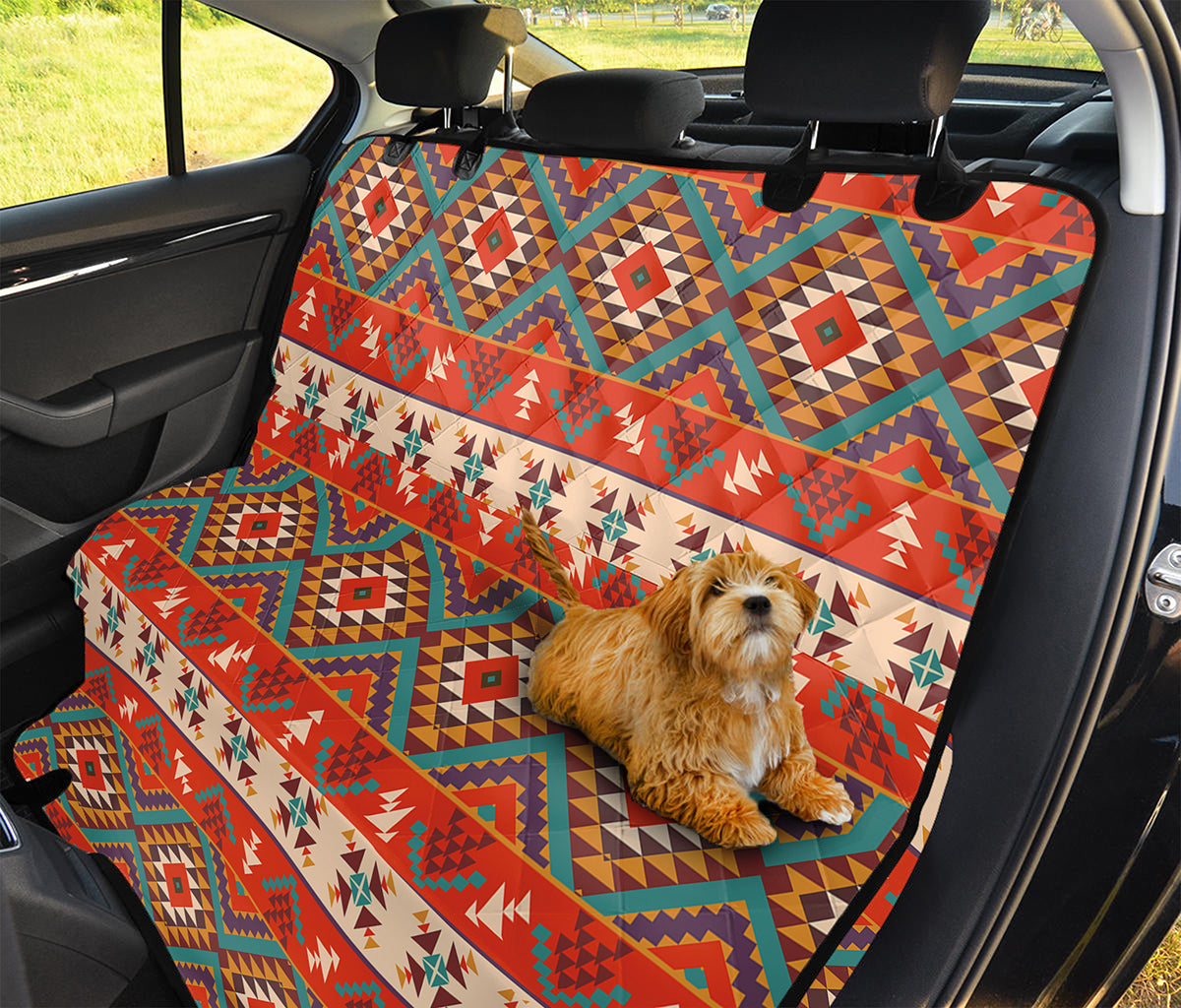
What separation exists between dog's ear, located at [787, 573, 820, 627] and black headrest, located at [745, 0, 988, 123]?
64 cm

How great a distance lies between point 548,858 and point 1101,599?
2.52ft

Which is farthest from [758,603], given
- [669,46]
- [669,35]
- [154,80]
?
[669,35]

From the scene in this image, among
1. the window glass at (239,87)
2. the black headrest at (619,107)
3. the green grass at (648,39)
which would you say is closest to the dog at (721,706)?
the black headrest at (619,107)

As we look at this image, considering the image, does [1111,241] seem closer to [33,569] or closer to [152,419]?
[152,419]

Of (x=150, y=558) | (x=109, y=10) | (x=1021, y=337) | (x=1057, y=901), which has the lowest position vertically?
(x=150, y=558)

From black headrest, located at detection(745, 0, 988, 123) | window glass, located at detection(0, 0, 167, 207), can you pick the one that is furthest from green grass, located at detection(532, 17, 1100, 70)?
black headrest, located at detection(745, 0, 988, 123)

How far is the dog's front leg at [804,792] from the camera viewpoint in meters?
1.15

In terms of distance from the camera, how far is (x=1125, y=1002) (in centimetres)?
162

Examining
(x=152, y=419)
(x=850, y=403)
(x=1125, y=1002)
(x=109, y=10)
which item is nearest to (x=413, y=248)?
(x=152, y=419)

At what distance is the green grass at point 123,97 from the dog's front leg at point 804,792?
6.43ft

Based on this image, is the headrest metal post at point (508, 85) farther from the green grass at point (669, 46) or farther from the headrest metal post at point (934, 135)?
the headrest metal post at point (934, 135)

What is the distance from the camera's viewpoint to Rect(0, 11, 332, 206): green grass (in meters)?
2.14

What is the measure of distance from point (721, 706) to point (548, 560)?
0.51 m

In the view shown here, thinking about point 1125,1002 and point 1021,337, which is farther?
point 1125,1002
